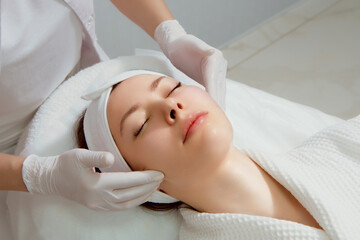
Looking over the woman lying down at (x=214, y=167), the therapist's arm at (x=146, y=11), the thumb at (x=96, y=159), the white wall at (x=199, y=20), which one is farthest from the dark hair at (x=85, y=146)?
the white wall at (x=199, y=20)

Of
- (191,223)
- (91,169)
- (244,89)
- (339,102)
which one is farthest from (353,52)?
(91,169)

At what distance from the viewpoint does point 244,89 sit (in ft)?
5.40

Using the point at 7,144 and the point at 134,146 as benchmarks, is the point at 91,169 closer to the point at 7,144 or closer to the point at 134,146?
the point at 134,146

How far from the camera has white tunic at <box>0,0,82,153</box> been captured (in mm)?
1157

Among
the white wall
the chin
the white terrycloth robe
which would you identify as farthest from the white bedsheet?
the white wall

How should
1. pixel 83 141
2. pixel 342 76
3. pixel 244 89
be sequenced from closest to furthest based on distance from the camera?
pixel 83 141
pixel 244 89
pixel 342 76

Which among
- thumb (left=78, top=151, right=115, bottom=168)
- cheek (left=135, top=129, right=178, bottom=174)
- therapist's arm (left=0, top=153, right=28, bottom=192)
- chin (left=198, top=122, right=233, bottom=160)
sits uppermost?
therapist's arm (left=0, top=153, right=28, bottom=192)

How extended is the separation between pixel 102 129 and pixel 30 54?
281mm

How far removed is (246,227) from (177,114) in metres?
0.31

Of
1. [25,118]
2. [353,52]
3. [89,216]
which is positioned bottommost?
[353,52]

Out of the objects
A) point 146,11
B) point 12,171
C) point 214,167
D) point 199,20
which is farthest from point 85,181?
point 199,20

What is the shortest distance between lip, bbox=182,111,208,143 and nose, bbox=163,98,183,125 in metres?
0.03

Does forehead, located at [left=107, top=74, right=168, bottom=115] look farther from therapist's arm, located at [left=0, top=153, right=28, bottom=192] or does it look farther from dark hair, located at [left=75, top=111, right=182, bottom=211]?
therapist's arm, located at [left=0, top=153, right=28, bottom=192]

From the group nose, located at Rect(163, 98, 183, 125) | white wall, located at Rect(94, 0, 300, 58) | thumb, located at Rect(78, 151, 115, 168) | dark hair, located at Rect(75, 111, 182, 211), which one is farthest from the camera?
Answer: white wall, located at Rect(94, 0, 300, 58)
